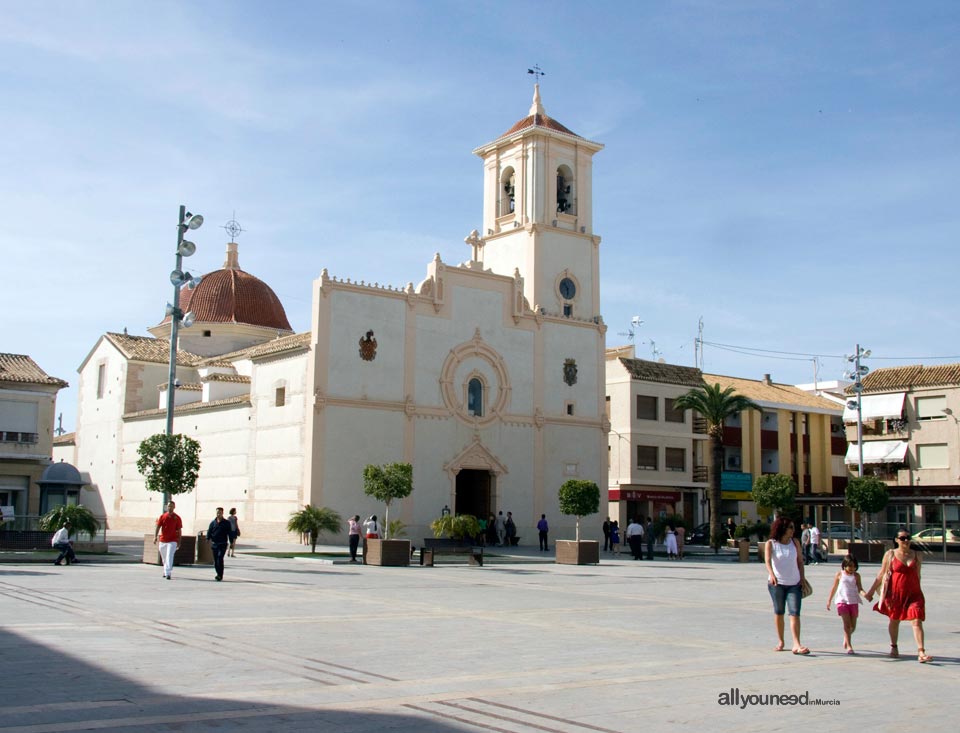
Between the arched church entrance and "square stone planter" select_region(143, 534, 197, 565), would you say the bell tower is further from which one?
"square stone planter" select_region(143, 534, 197, 565)

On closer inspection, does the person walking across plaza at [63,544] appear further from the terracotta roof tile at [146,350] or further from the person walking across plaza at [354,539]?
the terracotta roof tile at [146,350]

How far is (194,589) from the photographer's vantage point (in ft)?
62.0

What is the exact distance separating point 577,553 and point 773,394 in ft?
127

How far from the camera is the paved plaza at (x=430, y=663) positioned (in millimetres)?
8117

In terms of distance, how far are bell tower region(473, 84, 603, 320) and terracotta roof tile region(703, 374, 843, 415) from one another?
17806 millimetres

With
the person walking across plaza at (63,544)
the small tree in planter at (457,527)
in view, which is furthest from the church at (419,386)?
the person walking across plaza at (63,544)

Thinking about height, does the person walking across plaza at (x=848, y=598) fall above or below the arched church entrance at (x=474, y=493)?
below

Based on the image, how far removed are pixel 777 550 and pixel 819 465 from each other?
58337 mm

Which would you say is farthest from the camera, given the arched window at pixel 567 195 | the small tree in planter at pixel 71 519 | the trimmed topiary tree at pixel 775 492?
the arched window at pixel 567 195

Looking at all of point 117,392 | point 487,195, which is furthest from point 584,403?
point 117,392

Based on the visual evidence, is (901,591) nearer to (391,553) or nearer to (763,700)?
(763,700)

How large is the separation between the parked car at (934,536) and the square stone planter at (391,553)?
2474cm

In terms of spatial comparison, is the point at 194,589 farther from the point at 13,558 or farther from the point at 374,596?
the point at 13,558

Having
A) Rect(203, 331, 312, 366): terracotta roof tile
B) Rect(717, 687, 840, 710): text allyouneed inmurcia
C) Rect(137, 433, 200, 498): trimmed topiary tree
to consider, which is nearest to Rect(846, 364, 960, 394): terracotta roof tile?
Rect(203, 331, 312, 366): terracotta roof tile
